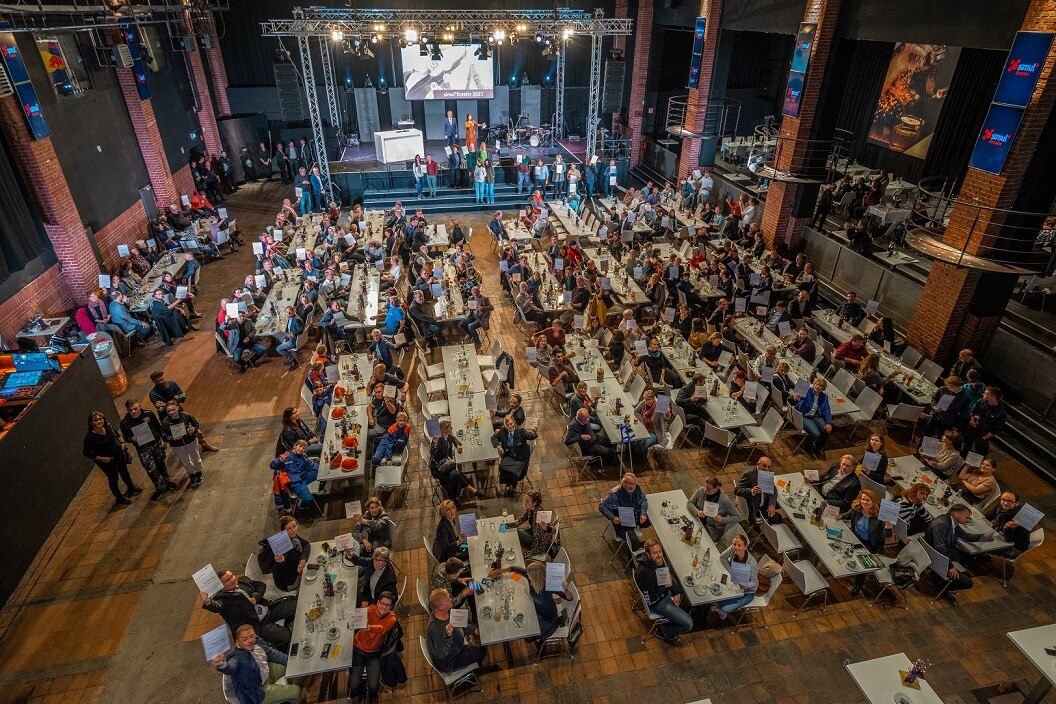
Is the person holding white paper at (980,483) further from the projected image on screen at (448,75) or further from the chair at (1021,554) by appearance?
the projected image on screen at (448,75)

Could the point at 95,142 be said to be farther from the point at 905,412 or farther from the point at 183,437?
the point at 905,412

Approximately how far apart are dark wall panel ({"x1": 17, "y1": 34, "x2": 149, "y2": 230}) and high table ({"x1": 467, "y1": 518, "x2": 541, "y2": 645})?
501 inches

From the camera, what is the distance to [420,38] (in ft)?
60.6

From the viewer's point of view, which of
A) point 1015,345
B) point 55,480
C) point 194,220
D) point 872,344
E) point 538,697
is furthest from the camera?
point 194,220

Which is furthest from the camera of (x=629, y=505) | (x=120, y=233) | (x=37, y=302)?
(x=120, y=233)

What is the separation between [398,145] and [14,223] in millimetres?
13513

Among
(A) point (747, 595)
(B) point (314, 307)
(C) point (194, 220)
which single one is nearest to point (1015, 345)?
(A) point (747, 595)

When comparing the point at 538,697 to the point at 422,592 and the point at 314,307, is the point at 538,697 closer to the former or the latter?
the point at 422,592

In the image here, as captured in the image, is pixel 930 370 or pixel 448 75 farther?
pixel 448 75

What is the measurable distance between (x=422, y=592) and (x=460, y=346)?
17.4 feet

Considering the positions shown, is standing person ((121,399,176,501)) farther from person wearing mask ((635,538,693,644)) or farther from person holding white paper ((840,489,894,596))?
person holding white paper ((840,489,894,596))

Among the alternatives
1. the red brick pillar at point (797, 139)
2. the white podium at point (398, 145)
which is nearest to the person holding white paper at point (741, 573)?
the red brick pillar at point (797, 139)

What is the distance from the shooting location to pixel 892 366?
9758mm

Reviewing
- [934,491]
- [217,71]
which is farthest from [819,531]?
[217,71]
